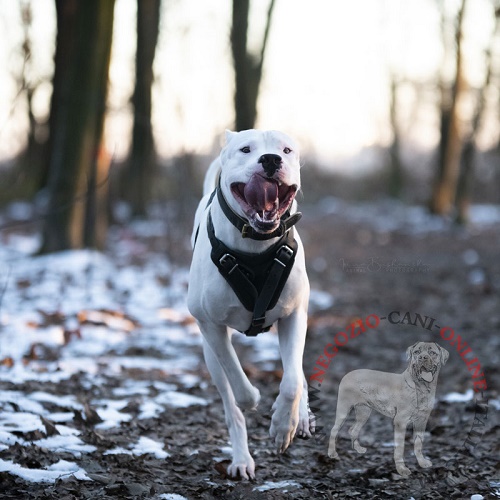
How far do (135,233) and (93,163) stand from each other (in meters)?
5.92

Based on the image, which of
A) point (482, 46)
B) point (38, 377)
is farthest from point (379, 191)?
point (38, 377)

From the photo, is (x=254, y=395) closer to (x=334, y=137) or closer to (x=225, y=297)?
(x=225, y=297)

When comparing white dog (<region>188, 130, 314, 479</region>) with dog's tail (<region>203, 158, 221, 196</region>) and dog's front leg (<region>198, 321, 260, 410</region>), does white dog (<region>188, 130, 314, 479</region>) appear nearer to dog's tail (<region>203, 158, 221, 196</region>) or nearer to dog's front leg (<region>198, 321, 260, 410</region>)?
dog's front leg (<region>198, 321, 260, 410</region>)

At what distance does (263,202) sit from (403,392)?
1.43 m

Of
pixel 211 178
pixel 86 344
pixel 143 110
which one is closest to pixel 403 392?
pixel 211 178

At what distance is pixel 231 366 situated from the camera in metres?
3.81

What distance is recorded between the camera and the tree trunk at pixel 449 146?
70.7ft

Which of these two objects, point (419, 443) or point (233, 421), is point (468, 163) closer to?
point (419, 443)

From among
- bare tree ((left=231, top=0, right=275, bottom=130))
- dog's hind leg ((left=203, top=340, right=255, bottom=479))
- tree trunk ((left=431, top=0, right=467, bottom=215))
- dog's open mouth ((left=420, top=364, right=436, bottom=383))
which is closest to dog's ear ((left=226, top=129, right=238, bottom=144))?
dog's hind leg ((left=203, top=340, right=255, bottom=479))

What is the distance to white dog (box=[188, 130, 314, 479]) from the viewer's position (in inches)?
140

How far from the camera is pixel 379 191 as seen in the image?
3847 centimetres

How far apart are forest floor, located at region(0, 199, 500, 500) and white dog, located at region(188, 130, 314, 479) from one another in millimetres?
517

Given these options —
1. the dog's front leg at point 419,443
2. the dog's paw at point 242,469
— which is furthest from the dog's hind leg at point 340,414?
the dog's paw at point 242,469

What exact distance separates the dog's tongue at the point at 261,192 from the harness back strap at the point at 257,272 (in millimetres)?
300
